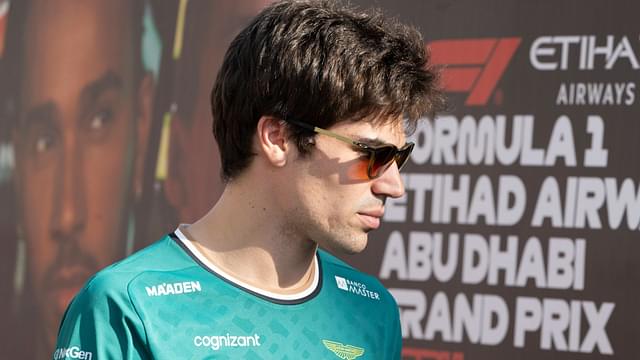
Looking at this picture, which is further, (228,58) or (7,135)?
(7,135)

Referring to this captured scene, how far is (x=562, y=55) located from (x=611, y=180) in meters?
0.47

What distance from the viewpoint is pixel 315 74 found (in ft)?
6.80

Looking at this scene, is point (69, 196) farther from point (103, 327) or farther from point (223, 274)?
point (103, 327)

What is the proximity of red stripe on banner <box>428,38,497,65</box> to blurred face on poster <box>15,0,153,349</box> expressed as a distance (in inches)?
49.4

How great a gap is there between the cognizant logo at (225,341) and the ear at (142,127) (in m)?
2.33

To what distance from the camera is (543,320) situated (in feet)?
11.7

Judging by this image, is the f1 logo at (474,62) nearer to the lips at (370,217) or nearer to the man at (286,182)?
the man at (286,182)

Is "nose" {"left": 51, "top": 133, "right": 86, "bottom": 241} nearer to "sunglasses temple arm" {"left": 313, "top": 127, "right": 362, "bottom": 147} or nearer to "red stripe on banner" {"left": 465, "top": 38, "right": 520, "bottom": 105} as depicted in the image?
"red stripe on banner" {"left": 465, "top": 38, "right": 520, "bottom": 105}

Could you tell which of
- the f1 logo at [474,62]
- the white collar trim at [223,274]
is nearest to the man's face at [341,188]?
the white collar trim at [223,274]

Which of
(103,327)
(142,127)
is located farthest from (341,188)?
(142,127)

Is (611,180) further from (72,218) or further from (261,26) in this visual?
(72,218)

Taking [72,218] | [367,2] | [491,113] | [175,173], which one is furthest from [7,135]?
[491,113]

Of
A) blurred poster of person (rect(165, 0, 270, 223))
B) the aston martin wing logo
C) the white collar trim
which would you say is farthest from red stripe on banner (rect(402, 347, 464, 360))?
the white collar trim

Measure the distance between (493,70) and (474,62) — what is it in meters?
0.08
